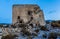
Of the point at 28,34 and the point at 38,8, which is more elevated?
the point at 38,8

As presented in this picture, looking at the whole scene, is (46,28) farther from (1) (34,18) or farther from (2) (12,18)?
(2) (12,18)

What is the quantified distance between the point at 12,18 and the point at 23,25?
38 centimetres

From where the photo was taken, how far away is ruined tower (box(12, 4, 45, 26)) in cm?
456

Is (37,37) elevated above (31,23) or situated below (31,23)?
below

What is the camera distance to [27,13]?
15.3ft

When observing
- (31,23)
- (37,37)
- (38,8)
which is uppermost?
(38,8)

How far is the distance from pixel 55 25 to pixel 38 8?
21.6 inches

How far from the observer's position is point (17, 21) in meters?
4.58

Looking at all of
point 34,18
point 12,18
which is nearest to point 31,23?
point 34,18

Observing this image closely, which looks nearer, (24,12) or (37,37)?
(37,37)

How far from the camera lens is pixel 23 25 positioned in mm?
4418

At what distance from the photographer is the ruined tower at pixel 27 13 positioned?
15.0 feet

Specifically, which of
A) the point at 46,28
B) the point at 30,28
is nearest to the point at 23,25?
the point at 30,28

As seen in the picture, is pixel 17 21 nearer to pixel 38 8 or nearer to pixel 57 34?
pixel 38 8
